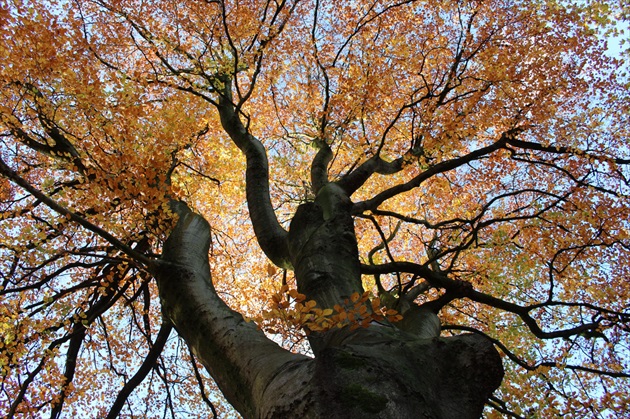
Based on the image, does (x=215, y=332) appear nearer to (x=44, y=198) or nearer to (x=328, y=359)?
(x=328, y=359)

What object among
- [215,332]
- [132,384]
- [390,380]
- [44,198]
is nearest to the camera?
[390,380]

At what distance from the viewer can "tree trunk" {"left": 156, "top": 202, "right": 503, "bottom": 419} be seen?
203 centimetres

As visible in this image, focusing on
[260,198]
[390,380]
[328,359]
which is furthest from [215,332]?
[260,198]

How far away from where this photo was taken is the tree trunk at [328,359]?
6.67ft

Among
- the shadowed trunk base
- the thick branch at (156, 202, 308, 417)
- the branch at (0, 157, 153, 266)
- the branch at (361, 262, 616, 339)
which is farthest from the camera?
the branch at (361, 262, 616, 339)

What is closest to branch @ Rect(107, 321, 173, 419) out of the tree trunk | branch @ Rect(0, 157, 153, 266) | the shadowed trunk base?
the tree trunk

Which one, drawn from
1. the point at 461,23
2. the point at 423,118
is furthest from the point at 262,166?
the point at 461,23

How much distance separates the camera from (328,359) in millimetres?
2180

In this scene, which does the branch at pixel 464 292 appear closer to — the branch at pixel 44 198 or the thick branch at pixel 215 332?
the thick branch at pixel 215 332

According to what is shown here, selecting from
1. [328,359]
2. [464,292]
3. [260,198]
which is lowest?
[328,359]

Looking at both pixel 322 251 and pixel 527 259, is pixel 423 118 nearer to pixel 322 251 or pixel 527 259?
pixel 527 259

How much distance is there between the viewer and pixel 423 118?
856cm

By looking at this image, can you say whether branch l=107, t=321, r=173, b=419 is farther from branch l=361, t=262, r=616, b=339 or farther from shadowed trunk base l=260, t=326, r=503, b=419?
shadowed trunk base l=260, t=326, r=503, b=419

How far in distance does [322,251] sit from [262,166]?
2.55 metres
